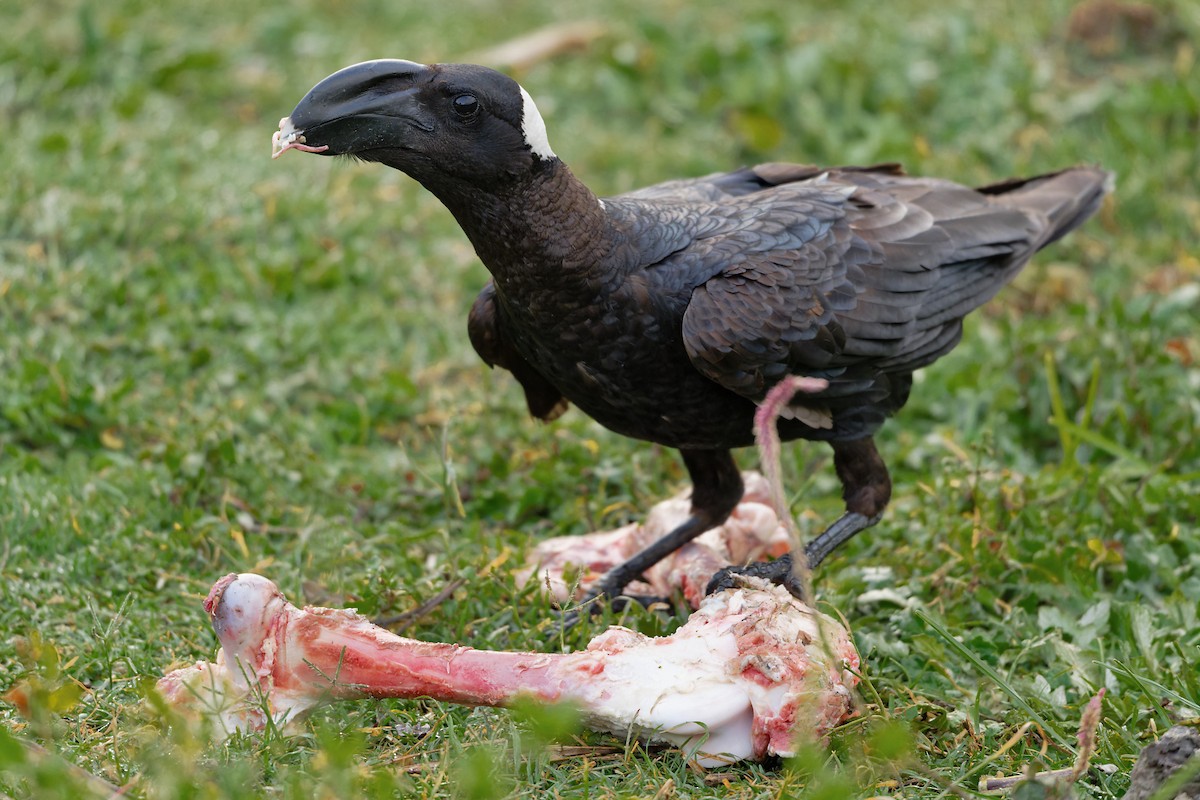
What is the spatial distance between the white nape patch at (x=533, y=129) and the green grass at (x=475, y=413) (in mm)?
1055

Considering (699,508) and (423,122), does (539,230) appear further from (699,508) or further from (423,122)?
(699,508)

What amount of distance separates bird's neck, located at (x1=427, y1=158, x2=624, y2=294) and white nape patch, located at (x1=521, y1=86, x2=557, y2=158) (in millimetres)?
48

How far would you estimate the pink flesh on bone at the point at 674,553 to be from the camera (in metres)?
4.16

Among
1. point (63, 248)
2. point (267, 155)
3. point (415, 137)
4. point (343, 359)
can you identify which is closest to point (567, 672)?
point (415, 137)

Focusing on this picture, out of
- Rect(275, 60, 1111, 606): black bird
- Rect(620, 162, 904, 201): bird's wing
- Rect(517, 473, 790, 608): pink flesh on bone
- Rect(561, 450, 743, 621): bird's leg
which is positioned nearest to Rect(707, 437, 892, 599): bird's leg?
Rect(275, 60, 1111, 606): black bird

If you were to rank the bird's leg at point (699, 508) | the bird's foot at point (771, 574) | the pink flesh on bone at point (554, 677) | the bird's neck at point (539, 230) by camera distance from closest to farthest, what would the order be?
the pink flesh on bone at point (554, 677), the bird's neck at point (539, 230), the bird's foot at point (771, 574), the bird's leg at point (699, 508)

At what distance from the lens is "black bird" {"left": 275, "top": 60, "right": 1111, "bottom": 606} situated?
3.46 meters

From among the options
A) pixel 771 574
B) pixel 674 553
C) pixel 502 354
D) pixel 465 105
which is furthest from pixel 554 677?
pixel 465 105

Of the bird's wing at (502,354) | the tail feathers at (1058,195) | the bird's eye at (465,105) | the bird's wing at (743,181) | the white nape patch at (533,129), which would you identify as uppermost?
the bird's eye at (465,105)

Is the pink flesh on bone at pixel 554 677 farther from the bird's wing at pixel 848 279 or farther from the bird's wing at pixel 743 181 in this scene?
the bird's wing at pixel 743 181

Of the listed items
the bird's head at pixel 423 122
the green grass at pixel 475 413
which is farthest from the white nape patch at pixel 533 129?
the green grass at pixel 475 413

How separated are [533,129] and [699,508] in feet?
4.57

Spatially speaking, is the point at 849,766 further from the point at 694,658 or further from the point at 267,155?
the point at 267,155

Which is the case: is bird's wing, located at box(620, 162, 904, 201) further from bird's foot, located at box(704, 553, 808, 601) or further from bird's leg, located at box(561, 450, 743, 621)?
bird's foot, located at box(704, 553, 808, 601)
